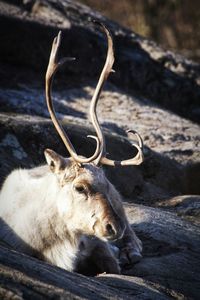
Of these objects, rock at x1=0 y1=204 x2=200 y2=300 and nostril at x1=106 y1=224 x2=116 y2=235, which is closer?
rock at x1=0 y1=204 x2=200 y2=300

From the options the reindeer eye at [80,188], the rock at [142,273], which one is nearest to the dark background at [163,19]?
the rock at [142,273]

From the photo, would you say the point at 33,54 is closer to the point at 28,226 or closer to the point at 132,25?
the point at 28,226

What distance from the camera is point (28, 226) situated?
6.35 m

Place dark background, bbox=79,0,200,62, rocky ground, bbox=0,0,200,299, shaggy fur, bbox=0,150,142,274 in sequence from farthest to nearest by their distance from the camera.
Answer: dark background, bbox=79,0,200,62, shaggy fur, bbox=0,150,142,274, rocky ground, bbox=0,0,200,299

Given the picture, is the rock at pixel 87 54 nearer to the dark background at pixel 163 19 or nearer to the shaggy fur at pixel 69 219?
the shaggy fur at pixel 69 219

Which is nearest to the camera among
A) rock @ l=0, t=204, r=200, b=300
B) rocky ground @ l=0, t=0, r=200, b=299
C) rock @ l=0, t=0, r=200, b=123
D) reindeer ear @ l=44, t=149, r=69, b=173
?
rock @ l=0, t=204, r=200, b=300

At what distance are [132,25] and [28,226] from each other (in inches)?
642

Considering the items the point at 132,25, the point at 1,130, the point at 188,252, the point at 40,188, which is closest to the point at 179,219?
the point at 188,252

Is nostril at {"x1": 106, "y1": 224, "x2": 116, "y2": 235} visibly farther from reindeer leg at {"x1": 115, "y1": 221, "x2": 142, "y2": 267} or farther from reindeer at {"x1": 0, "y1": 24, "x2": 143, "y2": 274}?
reindeer leg at {"x1": 115, "y1": 221, "x2": 142, "y2": 267}

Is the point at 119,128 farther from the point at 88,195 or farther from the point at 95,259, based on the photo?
the point at 88,195

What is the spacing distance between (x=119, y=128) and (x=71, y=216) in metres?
4.40

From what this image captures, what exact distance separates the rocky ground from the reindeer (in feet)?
1.02

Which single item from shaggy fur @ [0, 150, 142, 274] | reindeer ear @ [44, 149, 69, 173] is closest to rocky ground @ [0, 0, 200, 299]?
shaggy fur @ [0, 150, 142, 274]

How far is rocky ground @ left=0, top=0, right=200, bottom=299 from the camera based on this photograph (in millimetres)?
5441
